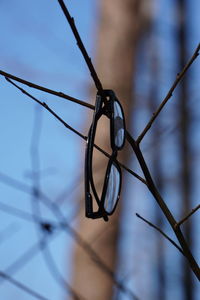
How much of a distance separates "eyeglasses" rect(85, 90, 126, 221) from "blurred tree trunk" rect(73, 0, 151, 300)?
6.33 ft

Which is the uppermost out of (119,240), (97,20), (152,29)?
(152,29)

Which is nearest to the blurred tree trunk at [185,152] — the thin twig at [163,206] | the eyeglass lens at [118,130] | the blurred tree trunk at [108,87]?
the blurred tree trunk at [108,87]

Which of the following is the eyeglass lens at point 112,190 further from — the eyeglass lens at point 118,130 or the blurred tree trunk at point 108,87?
the blurred tree trunk at point 108,87

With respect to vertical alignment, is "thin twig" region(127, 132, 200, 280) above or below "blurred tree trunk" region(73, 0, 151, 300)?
below

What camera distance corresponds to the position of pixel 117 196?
86 centimetres

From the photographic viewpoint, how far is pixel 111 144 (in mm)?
816

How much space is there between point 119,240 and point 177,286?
12.3 ft

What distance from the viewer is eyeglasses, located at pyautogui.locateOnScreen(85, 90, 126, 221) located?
80 cm

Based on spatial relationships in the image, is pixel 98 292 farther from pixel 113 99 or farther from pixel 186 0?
pixel 186 0

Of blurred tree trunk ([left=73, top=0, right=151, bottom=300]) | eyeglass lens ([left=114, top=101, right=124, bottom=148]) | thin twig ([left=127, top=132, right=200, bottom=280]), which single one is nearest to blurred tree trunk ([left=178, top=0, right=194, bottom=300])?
blurred tree trunk ([left=73, top=0, right=151, bottom=300])

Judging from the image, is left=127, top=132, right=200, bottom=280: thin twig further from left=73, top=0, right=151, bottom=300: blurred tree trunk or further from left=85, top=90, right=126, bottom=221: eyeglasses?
left=73, top=0, right=151, bottom=300: blurred tree trunk

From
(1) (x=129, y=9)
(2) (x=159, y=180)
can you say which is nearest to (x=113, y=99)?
(1) (x=129, y=9)

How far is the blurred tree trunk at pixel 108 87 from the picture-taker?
3029 mm

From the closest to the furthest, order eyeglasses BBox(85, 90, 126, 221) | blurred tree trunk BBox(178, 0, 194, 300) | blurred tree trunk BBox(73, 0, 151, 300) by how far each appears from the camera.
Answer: eyeglasses BBox(85, 90, 126, 221) < blurred tree trunk BBox(73, 0, 151, 300) < blurred tree trunk BBox(178, 0, 194, 300)
